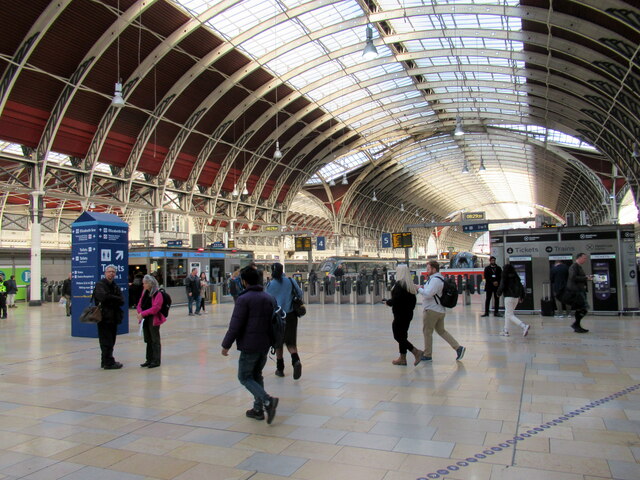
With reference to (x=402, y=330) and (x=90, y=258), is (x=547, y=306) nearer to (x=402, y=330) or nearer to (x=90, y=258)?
(x=402, y=330)

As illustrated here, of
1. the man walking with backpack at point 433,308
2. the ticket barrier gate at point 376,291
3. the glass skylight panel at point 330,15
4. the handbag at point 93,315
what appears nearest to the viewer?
the man walking with backpack at point 433,308

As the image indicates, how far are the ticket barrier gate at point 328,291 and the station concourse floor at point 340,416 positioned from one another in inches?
566

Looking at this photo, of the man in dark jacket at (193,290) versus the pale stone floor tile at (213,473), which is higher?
the man in dark jacket at (193,290)

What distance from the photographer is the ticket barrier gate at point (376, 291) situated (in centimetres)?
2212

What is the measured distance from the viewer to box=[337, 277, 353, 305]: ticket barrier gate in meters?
24.1

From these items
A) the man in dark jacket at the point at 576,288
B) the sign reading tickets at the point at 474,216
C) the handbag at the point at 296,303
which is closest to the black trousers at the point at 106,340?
the handbag at the point at 296,303

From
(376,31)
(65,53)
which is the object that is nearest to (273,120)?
(376,31)

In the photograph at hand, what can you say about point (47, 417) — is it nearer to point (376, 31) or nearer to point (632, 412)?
point (632, 412)

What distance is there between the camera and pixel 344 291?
2636 centimetres

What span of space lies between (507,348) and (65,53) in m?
23.7

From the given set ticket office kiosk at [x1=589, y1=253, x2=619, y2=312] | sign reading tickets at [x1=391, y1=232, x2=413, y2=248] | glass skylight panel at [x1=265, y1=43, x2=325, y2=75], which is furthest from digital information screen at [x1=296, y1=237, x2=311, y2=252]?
ticket office kiosk at [x1=589, y1=253, x2=619, y2=312]

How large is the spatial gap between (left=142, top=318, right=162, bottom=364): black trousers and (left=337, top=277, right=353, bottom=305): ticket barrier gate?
1588 cm

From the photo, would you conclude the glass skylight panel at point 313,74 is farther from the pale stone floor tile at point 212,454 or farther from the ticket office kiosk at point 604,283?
the pale stone floor tile at point 212,454

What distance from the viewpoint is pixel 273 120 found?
37.2 m
